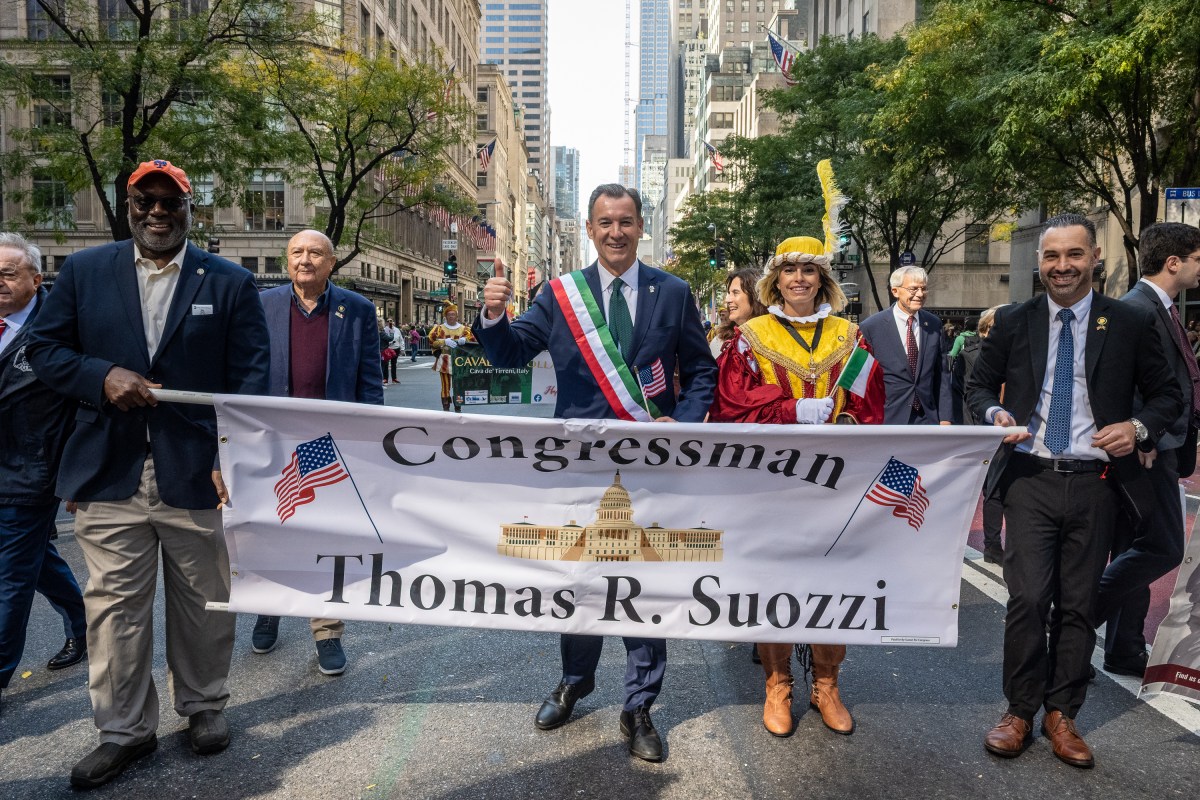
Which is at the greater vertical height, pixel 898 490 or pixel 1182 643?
pixel 898 490

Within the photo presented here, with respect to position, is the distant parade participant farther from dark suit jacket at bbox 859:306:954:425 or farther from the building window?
the building window

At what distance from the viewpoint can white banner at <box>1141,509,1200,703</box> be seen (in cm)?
356

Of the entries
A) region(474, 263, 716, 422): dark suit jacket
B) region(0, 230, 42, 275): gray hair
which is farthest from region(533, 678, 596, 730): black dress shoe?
region(0, 230, 42, 275): gray hair

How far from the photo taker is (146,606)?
3576 mm

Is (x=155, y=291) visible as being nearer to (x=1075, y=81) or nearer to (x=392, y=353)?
(x=1075, y=81)

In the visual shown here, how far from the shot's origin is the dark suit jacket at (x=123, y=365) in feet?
11.4

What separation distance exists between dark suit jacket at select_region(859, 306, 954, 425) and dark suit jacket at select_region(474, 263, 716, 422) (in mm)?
2795

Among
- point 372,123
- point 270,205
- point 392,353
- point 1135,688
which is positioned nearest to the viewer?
point 1135,688

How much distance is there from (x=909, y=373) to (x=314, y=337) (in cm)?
402

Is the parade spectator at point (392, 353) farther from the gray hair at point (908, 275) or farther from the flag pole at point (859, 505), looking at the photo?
the flag pole at point (859, 505)

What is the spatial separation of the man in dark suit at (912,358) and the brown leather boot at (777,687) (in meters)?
2.92

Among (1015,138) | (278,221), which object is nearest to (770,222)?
(1015,138)

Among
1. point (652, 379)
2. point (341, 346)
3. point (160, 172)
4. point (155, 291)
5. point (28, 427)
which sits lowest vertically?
point (28, 427)

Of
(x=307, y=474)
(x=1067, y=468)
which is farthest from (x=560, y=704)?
(x=1067, y=468)
